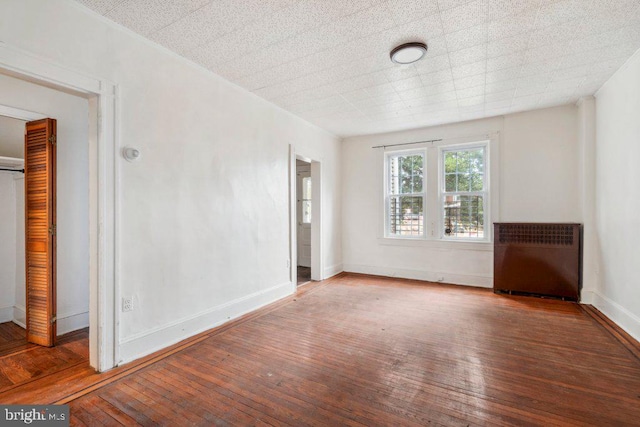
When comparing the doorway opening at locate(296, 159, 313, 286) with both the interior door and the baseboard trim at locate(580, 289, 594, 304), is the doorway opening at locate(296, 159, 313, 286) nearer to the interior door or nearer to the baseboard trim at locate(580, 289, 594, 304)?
the interior door

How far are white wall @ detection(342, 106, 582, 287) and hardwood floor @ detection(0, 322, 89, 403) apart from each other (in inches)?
163

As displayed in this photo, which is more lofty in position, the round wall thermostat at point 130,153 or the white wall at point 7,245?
the round wall thermostat at point 130,153

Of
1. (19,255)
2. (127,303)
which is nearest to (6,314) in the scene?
(19,255)

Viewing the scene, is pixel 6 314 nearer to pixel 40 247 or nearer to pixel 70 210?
pixel 40 247

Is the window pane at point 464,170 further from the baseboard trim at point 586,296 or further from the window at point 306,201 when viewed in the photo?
the window at point 306,201

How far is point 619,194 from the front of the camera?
120 inches

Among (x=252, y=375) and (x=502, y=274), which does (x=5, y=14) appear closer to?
(x=252, y=375)

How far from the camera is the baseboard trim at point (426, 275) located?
15.0 feet

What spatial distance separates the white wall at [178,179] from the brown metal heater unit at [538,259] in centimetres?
314

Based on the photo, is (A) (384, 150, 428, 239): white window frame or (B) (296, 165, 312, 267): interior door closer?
(A) (384, 150, 428, 239): white window frame

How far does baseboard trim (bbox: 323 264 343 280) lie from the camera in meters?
5.22

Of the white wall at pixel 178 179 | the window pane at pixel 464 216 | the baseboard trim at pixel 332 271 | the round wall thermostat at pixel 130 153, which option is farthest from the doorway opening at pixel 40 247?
the window pane at pixel 464 216

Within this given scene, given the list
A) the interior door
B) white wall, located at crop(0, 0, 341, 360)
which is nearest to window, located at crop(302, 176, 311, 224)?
the interior door

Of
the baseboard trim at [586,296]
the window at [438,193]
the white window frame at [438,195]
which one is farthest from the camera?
the window at [438,193]
